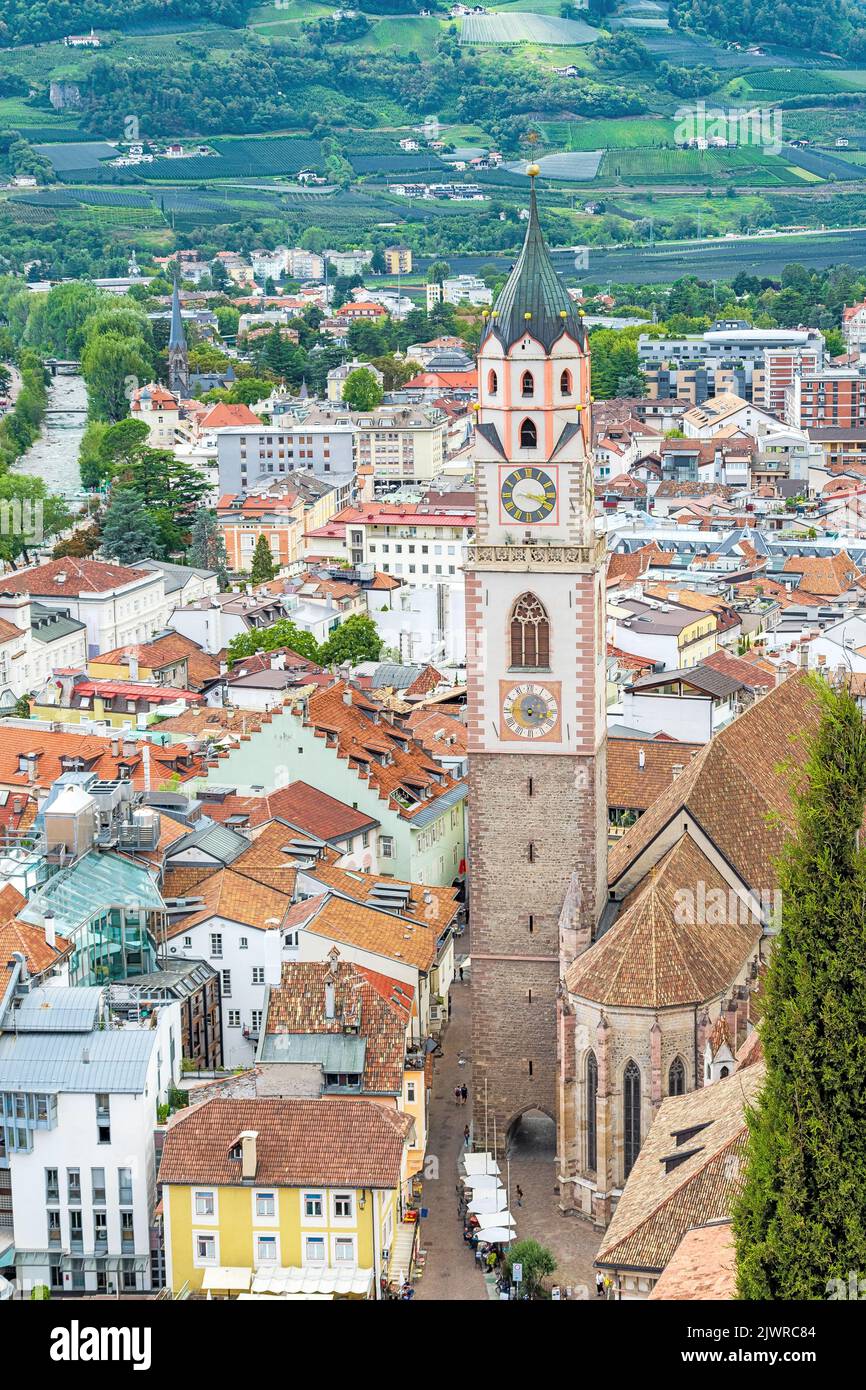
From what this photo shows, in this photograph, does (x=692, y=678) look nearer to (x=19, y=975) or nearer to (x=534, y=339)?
(x=534, y=339)

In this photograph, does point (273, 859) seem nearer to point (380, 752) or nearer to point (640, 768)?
point (380, 752)

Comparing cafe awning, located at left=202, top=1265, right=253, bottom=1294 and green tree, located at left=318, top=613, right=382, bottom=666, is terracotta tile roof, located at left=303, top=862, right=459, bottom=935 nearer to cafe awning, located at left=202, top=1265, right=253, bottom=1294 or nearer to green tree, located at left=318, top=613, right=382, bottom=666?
cafe awning, located at left=202, top=1265, right=253, bottom=1294

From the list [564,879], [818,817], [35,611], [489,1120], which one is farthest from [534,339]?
[35,611]

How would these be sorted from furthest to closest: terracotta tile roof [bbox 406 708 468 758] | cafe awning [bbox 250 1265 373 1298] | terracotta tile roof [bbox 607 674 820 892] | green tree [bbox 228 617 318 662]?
green tree [bbox 228 617 318 662] < terracotta tile roof [bbox 406 708 468 758] < terracotta tile roof [bbox 607 674 820 892] < cafe awning [bbox 250 1265 373 1298]

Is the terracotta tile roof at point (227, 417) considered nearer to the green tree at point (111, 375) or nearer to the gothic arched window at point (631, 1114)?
the green tree at point (111, 375)

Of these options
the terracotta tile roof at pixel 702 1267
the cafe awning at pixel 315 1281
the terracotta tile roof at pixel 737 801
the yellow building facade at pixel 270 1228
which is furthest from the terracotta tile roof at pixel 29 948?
the terracotta tile roof at pixel 702 1267

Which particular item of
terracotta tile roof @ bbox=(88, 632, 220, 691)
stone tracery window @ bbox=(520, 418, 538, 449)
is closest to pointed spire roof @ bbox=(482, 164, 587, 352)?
stone tracery window @ bbox=(520, 418, 538, 449)

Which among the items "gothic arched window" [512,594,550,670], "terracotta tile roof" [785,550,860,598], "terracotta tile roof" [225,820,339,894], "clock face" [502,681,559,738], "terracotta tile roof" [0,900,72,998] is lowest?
"terracotta tile roof" [785,550,860,598]
